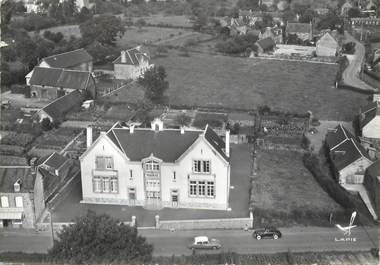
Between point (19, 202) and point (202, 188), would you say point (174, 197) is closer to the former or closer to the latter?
point (202, 188)

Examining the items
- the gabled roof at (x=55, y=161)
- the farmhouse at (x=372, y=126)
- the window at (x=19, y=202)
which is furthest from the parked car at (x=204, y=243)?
the farmhouse at (x=372, y=126)

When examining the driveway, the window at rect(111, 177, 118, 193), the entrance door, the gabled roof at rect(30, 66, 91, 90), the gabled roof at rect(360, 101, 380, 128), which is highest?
the gabled roof at rect(30, 66, 91, 90)

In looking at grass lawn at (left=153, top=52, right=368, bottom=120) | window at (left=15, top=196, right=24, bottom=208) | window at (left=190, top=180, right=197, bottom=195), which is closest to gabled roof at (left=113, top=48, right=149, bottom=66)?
grass lawn at (left=153, top=52, right=368, bottom=120)

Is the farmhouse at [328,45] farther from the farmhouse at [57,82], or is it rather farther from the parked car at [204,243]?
the parked car at [204,243]

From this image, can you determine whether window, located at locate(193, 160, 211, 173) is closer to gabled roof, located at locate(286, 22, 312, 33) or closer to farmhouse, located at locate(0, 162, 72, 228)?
farmhouse, located at locate(0, 162, 72, 228)

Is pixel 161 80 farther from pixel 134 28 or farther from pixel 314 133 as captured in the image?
pixel 134 28

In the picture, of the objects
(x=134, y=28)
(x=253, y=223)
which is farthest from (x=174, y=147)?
(x=134, y=28)
